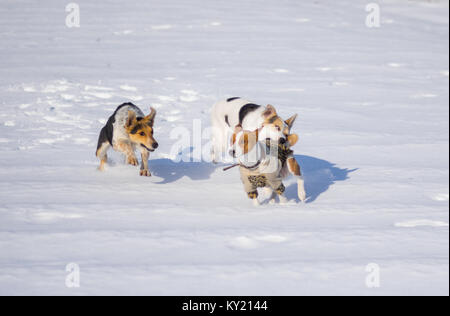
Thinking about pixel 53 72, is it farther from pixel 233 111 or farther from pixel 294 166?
pixel 294 166

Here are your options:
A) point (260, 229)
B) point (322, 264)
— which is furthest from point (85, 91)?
point (322, 264)

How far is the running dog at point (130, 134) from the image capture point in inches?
181

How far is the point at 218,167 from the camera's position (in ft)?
17.5

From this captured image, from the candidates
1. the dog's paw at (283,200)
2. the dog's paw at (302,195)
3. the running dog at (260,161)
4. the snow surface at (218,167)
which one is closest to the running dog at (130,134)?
the snow surface at (218,167)

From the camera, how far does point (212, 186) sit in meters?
4.85

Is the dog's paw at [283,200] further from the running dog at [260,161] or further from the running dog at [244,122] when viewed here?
the running dog at [244,122]

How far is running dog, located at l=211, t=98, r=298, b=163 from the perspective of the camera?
14.3ft

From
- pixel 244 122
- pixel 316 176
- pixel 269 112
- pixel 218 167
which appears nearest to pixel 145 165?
pixel 218 167

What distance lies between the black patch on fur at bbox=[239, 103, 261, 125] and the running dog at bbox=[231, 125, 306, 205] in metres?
0.29

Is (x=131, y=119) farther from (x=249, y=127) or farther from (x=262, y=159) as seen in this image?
(x=262, y=159)

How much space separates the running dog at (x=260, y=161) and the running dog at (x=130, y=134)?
81 cm

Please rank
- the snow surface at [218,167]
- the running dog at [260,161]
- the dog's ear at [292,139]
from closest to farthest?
the snow surface at [218,167] < the running dog at [260,161] < the dog's ear at [292,139]

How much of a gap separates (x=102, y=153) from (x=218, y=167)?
0.99 metres

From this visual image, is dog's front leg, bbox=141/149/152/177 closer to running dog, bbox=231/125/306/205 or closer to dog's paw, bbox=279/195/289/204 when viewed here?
running dog, bbox=231/125/306/205
